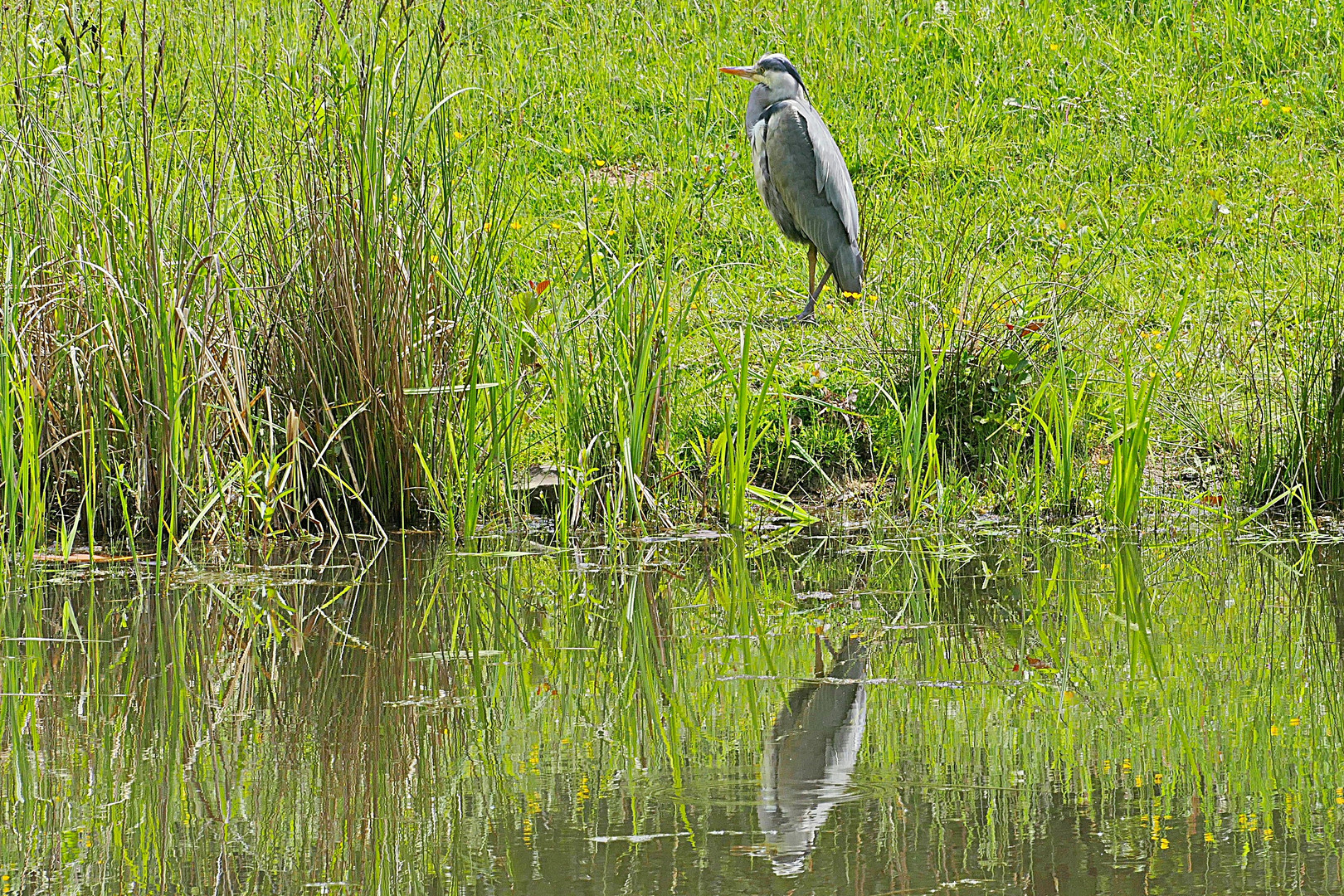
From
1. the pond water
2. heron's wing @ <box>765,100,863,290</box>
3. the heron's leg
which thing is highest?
heron's wing @ <box>765,100,863,290</box>

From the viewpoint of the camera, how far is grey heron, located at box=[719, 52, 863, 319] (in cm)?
591

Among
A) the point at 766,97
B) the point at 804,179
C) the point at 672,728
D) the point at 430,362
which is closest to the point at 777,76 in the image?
the point at 766,97

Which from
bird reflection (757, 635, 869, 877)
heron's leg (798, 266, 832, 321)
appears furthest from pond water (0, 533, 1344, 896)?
heron's leg (798, 266, 832, 321)

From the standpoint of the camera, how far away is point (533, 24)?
361 inches

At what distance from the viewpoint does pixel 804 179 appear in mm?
5969

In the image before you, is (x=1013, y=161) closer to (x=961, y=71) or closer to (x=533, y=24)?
(x=961, y=71)

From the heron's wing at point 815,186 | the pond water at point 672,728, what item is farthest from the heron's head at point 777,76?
the pond water at point 672,728

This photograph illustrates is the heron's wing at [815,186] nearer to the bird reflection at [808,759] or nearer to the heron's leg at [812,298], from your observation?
the heron's leg at [812,298]

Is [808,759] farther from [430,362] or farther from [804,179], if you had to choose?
[804,179]

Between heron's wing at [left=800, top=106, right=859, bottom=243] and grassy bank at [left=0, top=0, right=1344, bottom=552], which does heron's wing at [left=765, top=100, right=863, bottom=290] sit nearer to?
heron's wing at [left=800, top=106, right=859, bottom=243]

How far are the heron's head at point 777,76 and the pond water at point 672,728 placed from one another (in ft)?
11.4

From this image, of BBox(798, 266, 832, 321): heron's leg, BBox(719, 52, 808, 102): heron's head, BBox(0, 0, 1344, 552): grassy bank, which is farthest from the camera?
BBox(719, 52, 808, 102): heron's head

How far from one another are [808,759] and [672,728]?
22cm

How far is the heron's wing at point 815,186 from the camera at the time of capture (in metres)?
5.91
